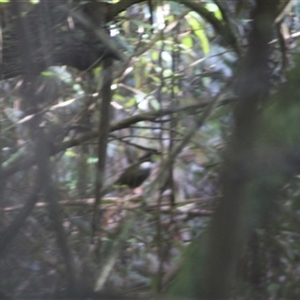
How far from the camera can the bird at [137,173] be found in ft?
4.58

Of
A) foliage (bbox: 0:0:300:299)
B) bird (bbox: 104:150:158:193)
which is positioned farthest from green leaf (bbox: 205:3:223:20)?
bird (bbox: 104:150:158:193)

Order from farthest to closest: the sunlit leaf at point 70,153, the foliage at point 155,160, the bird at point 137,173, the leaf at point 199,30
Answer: the bird at point 137,173, the leaf at point 199,30, the sunlit leaf at point 70,153, the foliage at point 155,160

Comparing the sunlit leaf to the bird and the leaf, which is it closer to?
the bird

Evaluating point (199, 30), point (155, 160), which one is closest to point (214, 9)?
point (199, 30)

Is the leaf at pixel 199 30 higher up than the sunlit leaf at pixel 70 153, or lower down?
higher up

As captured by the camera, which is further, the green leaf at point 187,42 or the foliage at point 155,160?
the green leaf at point 187,42

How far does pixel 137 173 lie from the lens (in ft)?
4.72

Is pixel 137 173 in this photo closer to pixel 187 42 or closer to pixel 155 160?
pixel 155 160

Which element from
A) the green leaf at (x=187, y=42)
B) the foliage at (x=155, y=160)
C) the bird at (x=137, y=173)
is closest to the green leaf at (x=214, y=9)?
the foliage at (x=155, y=160)

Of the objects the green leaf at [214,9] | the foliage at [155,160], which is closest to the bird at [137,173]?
the foliage at [155,160]

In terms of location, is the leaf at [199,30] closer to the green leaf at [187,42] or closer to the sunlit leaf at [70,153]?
the green leaf at [187,42]

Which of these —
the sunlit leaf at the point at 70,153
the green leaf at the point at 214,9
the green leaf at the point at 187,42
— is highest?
the green leaf at the point at 214,9

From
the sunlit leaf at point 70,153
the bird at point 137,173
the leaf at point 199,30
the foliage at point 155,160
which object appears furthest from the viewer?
the bird at point 137,173

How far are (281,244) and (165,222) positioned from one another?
27 centimetres
